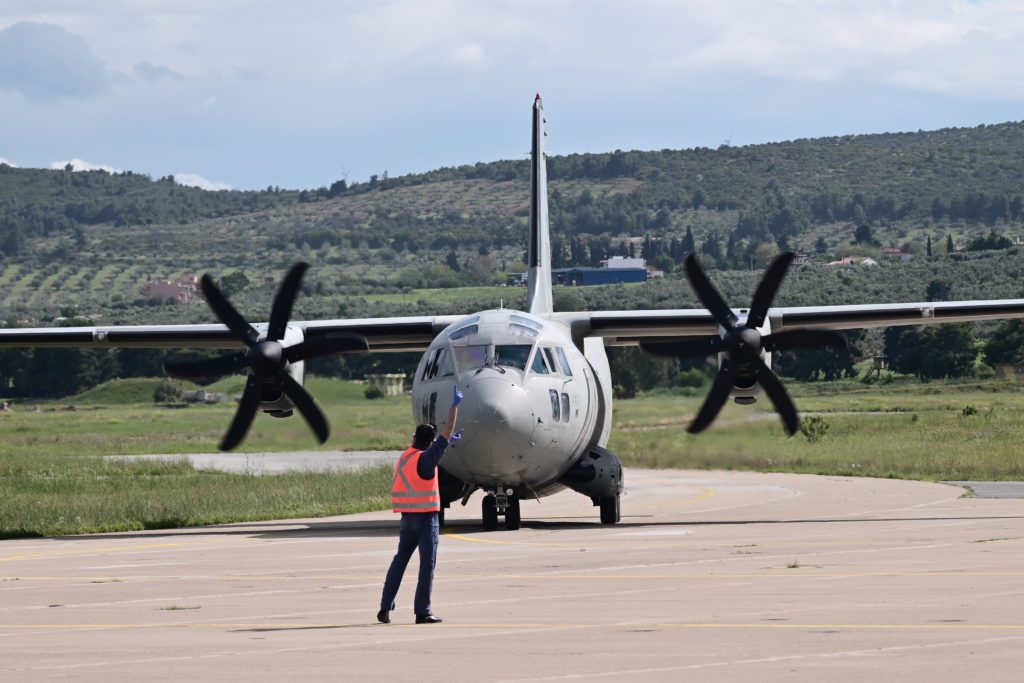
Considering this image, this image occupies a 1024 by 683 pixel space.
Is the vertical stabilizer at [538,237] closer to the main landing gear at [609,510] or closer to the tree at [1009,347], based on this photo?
the main landing gear at [609,510]

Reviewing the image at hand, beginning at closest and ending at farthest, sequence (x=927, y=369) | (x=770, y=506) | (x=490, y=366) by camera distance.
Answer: (x=490, y=366)
(x=770, y=506)
(x=927, y=369)

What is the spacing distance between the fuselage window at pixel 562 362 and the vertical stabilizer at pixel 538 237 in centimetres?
480

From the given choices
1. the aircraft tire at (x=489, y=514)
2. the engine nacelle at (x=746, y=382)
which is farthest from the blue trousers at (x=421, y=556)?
the engine nacelle at (x=746, y=382)

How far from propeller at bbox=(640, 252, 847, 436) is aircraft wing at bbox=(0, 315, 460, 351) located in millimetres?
5270

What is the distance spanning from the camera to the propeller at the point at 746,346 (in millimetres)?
25531

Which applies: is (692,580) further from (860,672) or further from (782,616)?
(860,672)

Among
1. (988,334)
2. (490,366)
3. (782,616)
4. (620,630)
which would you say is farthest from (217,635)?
(988,334)

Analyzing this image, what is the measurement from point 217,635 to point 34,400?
3570 inches

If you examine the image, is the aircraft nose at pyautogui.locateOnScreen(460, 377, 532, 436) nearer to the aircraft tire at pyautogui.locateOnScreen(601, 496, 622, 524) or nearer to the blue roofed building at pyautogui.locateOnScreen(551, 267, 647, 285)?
the aircraft tire at pyautogui.locateOnScreen(601, 496, 622, 524)

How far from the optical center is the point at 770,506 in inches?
1249

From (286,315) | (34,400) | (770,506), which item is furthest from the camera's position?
(34,400)

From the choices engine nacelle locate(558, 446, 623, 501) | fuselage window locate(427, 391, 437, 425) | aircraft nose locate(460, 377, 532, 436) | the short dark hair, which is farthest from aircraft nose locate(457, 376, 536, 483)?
the short dark hair

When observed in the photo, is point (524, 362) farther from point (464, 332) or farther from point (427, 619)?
point (427, 619)

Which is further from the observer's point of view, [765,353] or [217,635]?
[765,353]
